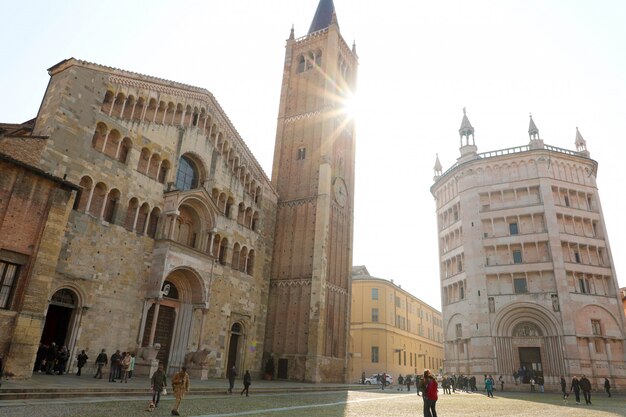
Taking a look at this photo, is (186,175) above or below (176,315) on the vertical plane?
above

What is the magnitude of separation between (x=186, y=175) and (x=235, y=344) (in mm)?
11517

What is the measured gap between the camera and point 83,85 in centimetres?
1986

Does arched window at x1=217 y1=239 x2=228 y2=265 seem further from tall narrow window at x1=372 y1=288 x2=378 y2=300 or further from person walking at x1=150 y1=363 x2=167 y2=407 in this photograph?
tall narrow window at x1=372 y1=288 x2=378 y2=300

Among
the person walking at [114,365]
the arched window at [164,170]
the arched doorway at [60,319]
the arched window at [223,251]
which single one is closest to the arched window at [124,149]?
the arched window at [164,170]

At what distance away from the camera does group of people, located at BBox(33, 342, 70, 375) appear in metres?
17.0

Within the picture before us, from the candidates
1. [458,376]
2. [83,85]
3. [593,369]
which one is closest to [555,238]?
[593,369]

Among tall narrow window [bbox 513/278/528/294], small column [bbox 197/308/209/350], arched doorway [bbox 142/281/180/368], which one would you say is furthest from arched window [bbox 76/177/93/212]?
tall narrow window [bbox 513/278/528/294]

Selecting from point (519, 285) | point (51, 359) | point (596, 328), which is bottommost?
point (51, 359)

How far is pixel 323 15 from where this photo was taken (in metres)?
46.0

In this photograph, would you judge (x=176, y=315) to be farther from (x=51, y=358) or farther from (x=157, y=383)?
(x=157, y=383)

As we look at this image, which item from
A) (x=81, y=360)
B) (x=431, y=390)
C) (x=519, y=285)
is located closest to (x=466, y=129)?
(x=519, y=285)

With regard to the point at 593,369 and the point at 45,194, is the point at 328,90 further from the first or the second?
the point at 593,369

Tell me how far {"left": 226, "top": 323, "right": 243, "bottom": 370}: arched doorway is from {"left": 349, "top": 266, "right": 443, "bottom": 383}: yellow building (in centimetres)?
2359

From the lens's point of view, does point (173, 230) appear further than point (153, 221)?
Yes
